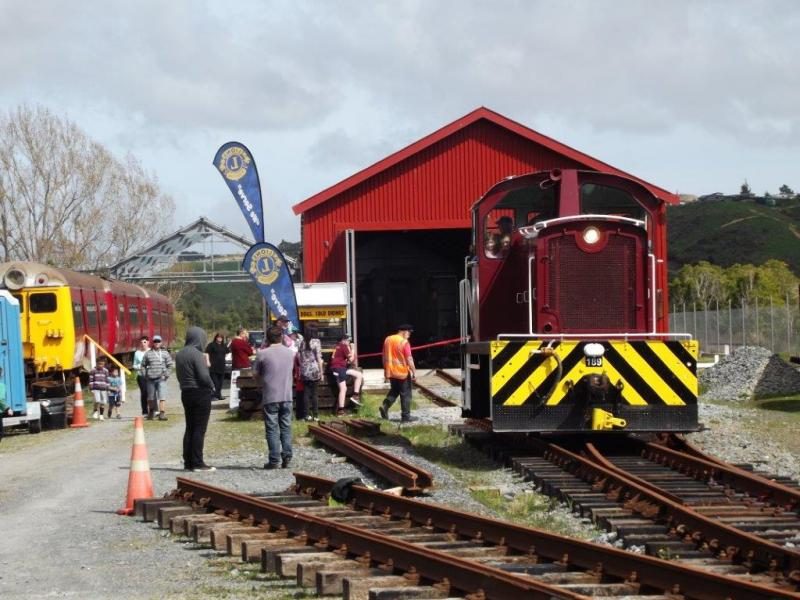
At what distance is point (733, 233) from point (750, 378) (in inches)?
3455

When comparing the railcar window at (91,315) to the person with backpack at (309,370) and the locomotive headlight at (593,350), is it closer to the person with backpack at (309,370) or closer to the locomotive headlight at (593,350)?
the person with backpack at (309,370)

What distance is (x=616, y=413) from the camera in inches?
547

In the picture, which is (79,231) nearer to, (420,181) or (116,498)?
(420,181)

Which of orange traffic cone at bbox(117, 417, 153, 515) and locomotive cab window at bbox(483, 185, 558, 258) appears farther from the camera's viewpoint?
locomotive cab window at bbox(483, 185, 558, 258)

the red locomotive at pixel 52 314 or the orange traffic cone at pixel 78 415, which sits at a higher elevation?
the red locomotive at pixel 52 314

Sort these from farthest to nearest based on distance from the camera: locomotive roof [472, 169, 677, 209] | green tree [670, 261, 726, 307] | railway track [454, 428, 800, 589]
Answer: green tree [670, 261, 726, 307] → locomotive roof [472, 169, 677, 209] → railway track [454, 428, 800, 589]

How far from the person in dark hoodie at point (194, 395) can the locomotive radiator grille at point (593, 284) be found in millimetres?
4099

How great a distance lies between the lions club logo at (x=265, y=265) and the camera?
23719 mm

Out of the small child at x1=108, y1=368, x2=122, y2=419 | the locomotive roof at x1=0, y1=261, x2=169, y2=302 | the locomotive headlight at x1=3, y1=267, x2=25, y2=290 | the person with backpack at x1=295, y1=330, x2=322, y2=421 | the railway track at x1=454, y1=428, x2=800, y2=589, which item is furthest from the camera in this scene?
the locomotive roof at x1=0, y1=261, x2=169, y2=302

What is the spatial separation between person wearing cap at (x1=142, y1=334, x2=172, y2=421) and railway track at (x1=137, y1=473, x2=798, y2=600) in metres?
11.8

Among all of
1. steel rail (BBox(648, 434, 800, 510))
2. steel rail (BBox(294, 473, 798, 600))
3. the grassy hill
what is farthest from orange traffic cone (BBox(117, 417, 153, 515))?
the grassy hill

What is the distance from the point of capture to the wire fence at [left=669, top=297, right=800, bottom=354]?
37.1 metres

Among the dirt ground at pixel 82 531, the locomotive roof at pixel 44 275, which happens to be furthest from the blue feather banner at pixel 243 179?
the dirt ground at pixel 82 531

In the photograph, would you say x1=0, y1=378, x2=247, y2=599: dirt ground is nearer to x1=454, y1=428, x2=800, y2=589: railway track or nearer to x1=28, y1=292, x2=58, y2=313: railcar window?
x1=454, y1=428, x2=800, y2=589: railway track
